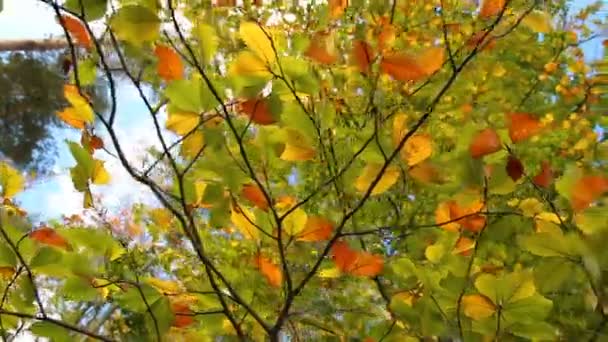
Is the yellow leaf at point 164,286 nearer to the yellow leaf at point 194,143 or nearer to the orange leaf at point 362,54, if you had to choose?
the yellow leaf at point 194,143

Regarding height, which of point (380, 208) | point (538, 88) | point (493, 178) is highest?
point (538, 88)

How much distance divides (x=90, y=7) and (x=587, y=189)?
22.7 inches

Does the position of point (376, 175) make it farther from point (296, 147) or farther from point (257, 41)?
point (257, 41)

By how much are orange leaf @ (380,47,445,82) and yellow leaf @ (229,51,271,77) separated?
0.43 ft

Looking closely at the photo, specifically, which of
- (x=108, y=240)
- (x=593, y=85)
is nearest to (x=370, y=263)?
(x=108, y=240)

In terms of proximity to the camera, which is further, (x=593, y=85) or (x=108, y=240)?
(x=593, y=85)

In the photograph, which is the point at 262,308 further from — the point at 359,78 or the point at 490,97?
the point at 490,97

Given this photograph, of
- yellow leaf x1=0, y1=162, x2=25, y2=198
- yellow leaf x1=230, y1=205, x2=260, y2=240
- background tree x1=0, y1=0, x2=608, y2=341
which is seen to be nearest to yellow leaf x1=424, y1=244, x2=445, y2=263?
background tree x1=0, y1=0, x2=608, y2=341

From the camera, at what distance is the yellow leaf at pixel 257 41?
74 centimetres

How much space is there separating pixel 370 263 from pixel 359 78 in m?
0.66

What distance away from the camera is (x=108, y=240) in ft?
2.78

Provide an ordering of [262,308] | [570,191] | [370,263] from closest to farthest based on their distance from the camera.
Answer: [570,191], [370,263], [262,308]

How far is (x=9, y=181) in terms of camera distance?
901mm

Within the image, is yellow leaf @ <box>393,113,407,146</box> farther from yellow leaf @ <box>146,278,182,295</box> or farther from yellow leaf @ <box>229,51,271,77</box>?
yellow leaf @ <box>146,278,182,295</box>
